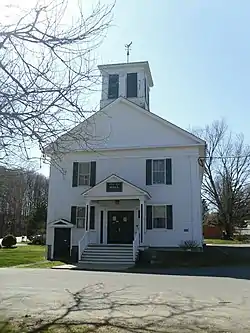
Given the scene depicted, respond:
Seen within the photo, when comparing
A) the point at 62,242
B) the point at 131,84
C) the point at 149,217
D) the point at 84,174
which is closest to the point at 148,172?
the point at 149,217

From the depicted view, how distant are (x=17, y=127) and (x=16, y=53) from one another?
125 cm

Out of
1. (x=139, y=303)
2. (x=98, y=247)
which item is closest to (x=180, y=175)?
(x=98, y=247)

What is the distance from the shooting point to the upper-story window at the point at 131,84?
27891 millimetres

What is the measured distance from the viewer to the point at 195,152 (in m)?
23.9

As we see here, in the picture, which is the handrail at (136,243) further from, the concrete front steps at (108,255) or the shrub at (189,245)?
the shrub at (189,245)

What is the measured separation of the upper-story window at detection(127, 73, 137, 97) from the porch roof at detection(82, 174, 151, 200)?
284 inches

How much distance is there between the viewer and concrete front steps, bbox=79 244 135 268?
20.9 metres

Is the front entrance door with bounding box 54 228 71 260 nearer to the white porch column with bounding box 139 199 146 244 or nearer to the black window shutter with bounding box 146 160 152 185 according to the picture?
the white porch column with bounding box 139 199 146 244

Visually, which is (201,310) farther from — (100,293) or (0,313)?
(0,313)

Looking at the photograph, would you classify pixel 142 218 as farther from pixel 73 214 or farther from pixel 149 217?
pixel 73 214

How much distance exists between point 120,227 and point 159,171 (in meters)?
3.96

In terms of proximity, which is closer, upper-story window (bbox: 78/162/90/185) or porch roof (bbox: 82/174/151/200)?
porch roof (bbox: 82/174/151/200)

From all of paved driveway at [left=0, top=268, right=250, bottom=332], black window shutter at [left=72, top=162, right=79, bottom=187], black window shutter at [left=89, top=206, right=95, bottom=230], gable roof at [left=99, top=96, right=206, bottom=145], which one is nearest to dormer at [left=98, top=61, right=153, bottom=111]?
gable roof at [left=99, top=96, right=206, bottom=145]

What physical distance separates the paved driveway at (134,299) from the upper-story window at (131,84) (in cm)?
1654
